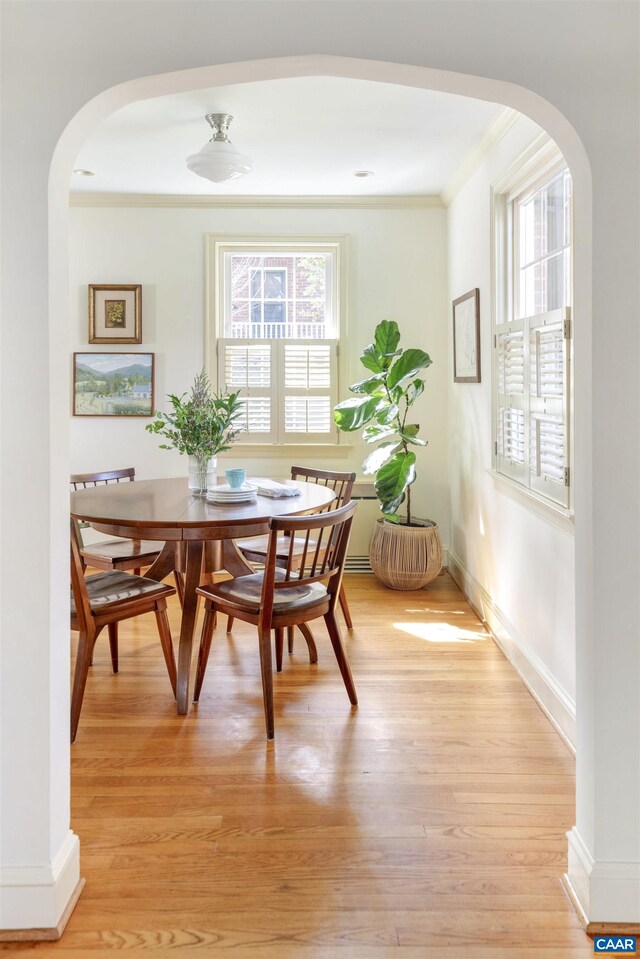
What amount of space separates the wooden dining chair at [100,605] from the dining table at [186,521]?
0.11 meters

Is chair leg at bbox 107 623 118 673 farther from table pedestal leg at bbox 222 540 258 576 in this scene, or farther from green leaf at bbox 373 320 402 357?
green leaf at bbox 373 320 402 357

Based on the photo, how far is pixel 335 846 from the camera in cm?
195

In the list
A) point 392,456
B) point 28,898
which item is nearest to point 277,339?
point 392,456

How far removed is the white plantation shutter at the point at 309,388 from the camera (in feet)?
16.4

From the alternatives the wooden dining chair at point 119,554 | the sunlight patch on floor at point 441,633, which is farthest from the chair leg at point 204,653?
the sunlight patch on floor at point 441,633

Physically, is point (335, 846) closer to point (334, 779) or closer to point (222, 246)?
point (334, 779)

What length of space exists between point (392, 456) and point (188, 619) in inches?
79.9

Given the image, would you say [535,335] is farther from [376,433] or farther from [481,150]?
[376,433]

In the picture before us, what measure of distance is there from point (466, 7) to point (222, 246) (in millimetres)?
3607

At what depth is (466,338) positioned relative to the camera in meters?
4.27

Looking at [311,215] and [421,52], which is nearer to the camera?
[421,52]

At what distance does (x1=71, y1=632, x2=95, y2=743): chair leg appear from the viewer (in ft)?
8.47

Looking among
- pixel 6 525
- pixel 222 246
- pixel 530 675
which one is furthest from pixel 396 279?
pixel 6 525

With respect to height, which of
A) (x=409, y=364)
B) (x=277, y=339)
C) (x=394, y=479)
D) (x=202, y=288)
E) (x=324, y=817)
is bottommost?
(x=324, y=817)
